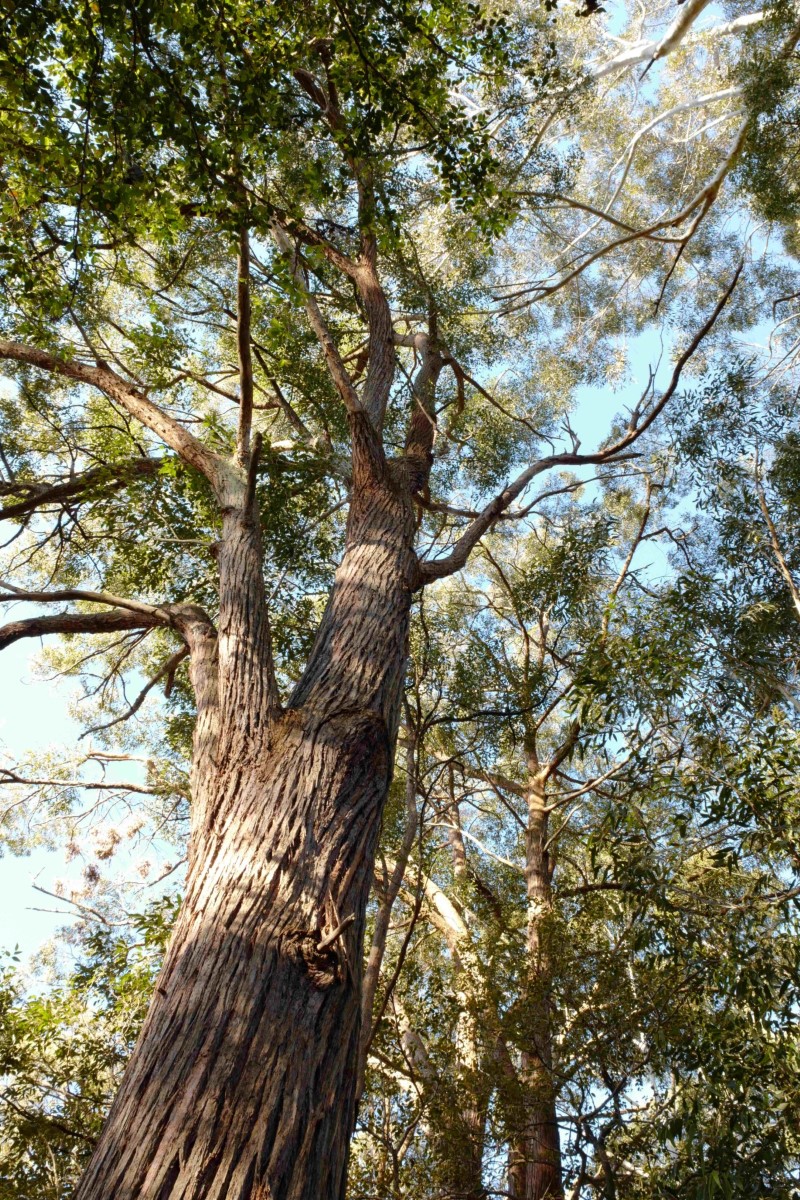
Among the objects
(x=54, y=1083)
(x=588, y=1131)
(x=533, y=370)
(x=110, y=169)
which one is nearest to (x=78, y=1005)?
(x=54, y=1083)

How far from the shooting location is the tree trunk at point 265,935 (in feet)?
5.37

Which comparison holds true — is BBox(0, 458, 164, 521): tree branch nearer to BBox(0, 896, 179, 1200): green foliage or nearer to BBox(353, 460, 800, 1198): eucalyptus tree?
BBox(353, 460, 800, 1198): eucalyptus tree

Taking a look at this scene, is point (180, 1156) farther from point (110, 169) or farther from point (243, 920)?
point (110, 169)

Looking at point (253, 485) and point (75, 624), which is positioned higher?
point (253, 485)

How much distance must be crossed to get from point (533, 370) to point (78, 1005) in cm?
1120

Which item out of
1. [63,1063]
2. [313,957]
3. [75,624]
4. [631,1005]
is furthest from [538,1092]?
[75,624]

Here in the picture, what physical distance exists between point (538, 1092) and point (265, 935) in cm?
323

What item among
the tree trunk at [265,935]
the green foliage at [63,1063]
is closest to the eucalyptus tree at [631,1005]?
the tree trunk at [265,935]

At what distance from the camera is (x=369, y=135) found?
3.85 meters

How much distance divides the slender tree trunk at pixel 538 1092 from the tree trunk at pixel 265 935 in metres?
2.77

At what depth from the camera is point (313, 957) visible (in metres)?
1.99

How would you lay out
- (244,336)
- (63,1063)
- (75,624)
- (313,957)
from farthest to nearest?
(63,1063)
(244,336)
(75,624)
(313,957)

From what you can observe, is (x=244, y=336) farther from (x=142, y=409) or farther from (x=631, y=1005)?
(x=631, y=1005)

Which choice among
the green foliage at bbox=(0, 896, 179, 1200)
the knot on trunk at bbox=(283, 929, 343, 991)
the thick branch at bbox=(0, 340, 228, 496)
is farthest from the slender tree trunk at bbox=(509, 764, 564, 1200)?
the thick branch at bbox=(0, 340, 228, 496)
